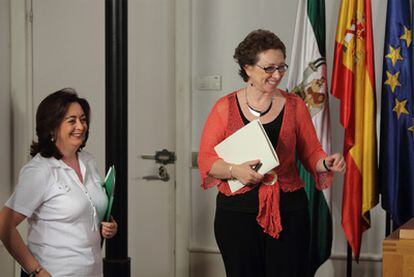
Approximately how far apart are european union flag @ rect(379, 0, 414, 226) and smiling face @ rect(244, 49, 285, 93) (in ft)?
3.82

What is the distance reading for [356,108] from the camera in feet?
13.6

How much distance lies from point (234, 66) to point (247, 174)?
1.82 meters

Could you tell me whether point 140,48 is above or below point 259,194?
above

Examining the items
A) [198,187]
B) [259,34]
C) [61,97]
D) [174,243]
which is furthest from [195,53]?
[61,97]

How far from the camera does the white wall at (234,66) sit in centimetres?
448

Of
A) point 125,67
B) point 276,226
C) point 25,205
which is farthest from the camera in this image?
point 125,67

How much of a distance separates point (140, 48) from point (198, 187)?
914mm

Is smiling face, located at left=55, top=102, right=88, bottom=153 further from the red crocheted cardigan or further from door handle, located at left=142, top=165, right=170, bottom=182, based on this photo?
door handle, located at left=142, top=165, right=170, bottom=182

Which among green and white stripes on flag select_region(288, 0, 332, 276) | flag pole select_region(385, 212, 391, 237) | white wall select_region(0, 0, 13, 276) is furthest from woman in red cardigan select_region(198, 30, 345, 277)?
white wall select_region(0, 0, 13, 276)

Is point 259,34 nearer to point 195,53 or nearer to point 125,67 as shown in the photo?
point 125,67

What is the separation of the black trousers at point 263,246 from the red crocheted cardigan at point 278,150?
54 mm

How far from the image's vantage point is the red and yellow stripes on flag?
13.5ft

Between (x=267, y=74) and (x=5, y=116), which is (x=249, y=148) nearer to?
(x=267, y=74)

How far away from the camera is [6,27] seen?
4.92m
